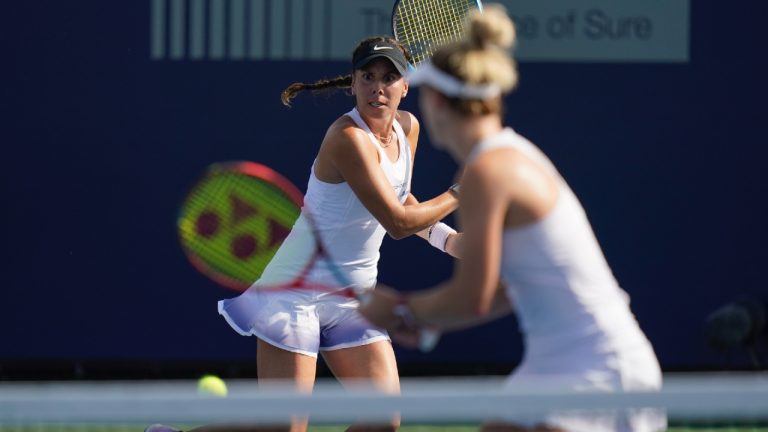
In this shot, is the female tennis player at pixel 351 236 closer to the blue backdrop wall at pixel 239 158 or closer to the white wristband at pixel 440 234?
the white wristband at pixel 440 234

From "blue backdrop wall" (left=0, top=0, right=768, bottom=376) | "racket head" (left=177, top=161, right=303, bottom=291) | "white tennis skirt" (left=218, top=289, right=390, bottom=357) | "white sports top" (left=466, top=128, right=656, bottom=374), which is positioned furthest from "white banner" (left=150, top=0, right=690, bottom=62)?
"white sports top" (left=466, top=128, right=656, bottom=374)

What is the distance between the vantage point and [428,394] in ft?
8.16

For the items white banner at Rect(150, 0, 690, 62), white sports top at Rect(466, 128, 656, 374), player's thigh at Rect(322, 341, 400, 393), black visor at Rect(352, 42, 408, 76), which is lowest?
player's thigh at Rect(322, 341, 400, 393)

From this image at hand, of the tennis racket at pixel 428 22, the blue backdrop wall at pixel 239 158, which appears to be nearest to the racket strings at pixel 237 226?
the tennis racket at pixel 428 22

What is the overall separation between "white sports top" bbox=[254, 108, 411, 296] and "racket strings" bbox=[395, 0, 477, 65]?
78 cm

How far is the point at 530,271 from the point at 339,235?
1.50m

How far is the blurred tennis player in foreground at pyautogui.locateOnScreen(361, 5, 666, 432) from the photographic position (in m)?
2.76

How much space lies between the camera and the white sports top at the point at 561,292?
2.79 meters

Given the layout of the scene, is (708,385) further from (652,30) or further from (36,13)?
(36,13)

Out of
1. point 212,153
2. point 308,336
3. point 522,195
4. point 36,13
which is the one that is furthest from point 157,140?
point 522,195

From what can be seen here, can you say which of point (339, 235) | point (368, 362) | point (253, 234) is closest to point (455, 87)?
point (339, 235)

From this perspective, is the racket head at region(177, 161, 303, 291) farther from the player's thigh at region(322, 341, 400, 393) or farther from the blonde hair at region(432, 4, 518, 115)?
the blonde hair at region(432, 4, 518, 115)

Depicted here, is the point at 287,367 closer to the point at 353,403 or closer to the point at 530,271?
the point at 530,271

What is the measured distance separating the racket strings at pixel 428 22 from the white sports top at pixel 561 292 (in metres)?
2.14
